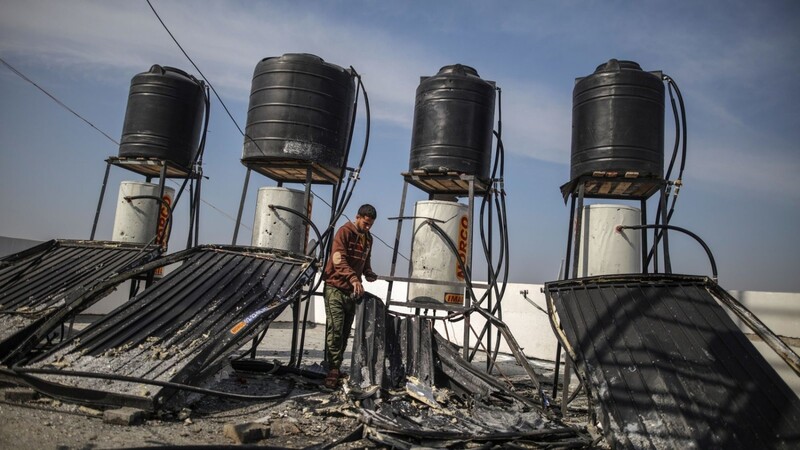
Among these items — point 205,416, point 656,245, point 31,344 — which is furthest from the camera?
point 656,245

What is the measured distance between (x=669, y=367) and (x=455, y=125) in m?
4.79

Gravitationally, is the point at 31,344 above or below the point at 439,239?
below

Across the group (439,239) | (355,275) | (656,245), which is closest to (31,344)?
(355,275)

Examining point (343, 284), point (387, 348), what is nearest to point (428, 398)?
point (387, 348)

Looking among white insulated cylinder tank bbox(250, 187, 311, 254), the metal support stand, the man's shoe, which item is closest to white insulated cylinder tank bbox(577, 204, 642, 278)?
the metal support stand

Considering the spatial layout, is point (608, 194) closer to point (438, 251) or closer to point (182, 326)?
point (438, 251)

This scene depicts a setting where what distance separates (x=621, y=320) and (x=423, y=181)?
4.28 m

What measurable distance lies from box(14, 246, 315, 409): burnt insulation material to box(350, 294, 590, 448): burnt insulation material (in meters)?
0.98

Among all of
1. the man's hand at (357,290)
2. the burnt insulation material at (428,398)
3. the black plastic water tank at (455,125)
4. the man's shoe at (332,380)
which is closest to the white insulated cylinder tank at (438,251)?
the black plastic water tank at (455,125)

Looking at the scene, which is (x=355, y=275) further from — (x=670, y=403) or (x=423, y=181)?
(x=670, y=403)

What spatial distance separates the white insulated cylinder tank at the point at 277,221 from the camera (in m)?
7.77

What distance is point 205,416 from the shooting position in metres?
4.43

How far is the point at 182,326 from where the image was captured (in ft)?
16.4

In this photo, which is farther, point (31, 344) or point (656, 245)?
point (656, 245)
